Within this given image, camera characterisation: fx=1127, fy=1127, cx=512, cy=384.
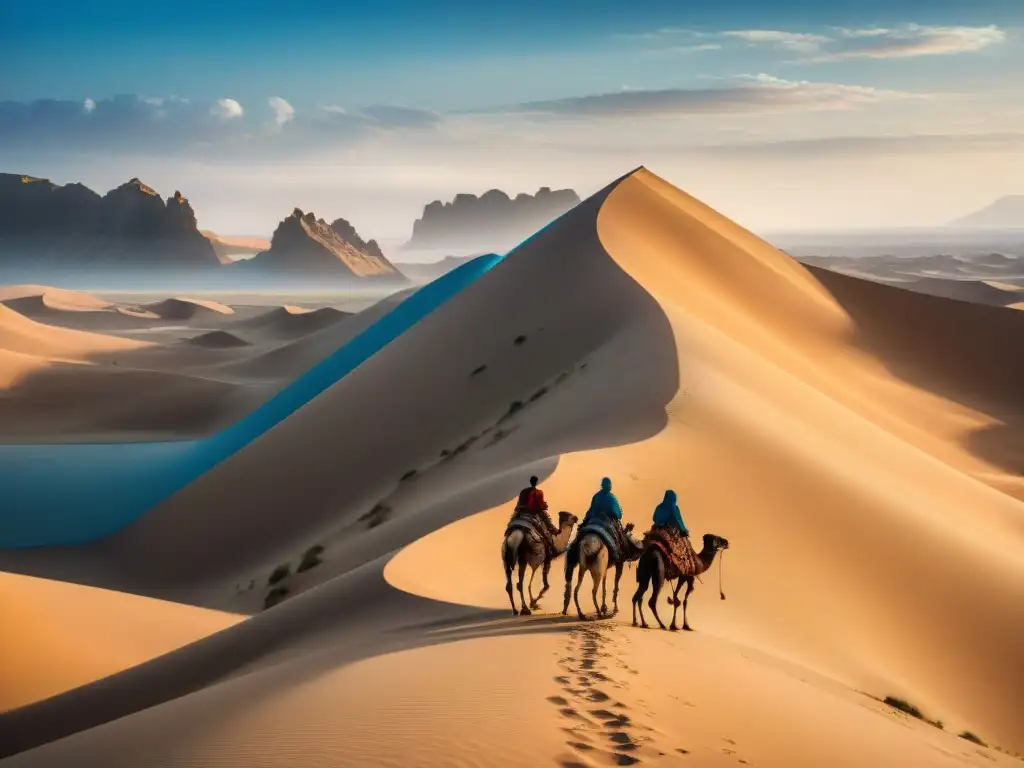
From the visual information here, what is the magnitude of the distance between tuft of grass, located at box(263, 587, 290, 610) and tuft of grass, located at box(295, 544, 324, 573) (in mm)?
576

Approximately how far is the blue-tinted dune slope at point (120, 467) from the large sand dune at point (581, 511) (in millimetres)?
2749

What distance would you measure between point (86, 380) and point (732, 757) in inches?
2468

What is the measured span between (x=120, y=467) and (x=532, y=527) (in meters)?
36.0

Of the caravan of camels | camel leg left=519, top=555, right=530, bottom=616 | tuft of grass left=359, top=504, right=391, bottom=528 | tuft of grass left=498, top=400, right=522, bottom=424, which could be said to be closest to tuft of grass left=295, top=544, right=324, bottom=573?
tuft of grass left=359, top=504, right=391, bottom=528

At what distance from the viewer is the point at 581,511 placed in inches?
638

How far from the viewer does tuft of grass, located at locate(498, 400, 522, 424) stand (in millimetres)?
27781

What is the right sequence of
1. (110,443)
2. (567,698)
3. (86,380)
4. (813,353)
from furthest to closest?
(86,380), (110,443), (813,353), (567,698)

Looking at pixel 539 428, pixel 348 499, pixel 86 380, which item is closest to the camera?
pixel 539 428

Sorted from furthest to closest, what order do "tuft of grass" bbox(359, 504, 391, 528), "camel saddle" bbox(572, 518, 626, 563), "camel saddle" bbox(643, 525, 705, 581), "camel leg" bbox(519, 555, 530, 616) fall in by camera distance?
"tuft of grass" bbox(359, 504, 391, 528) < "camel leg" bbox(519, 555, 530, 616) < "camel saddle" bbox(643, 525, 705, 581) < "camel saddle" bbox(572, 518, 626, 563)

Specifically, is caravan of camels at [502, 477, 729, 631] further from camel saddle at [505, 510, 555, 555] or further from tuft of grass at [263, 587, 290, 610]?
tuft of grass at [263, 587, 290, 610]

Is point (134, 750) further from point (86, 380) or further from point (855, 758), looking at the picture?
point (86, 380)

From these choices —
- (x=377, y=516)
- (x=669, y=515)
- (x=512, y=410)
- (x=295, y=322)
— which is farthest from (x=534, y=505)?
(x=295, y=322)

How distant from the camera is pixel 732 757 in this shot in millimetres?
7418

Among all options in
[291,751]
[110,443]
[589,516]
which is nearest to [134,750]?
[291,751]
